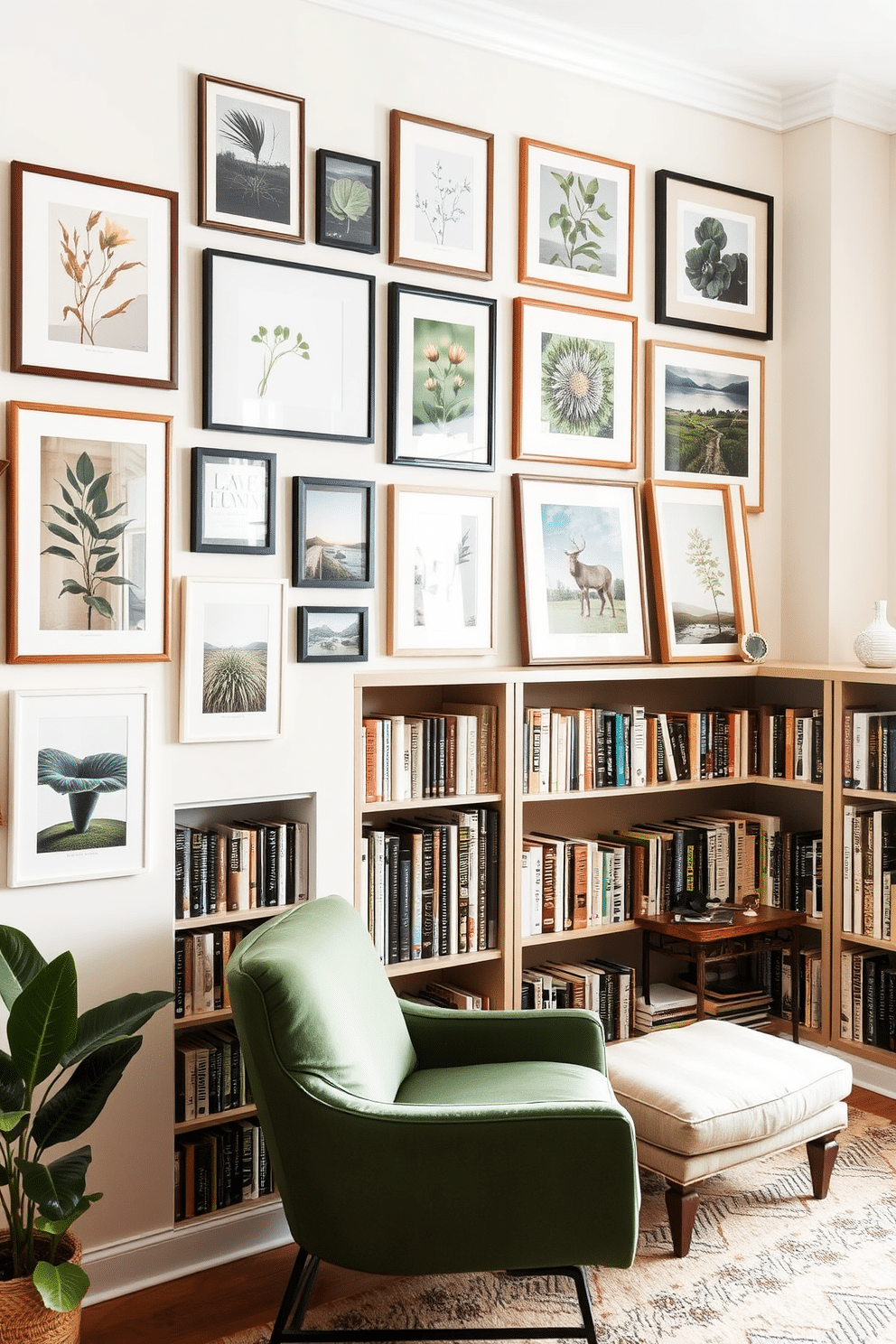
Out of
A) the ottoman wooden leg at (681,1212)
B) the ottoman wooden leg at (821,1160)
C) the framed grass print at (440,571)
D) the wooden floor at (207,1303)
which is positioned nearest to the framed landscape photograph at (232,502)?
the framed grass print at (440,571)

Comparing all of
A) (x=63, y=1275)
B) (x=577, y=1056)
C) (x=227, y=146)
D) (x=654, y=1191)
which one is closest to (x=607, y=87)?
(x=227, y=146)

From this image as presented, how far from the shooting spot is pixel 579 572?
142 inches

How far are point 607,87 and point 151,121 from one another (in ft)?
5.10

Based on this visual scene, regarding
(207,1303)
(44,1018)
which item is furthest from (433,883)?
(44,1018)

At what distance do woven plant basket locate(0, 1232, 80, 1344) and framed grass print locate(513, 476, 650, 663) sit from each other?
6.55 feet

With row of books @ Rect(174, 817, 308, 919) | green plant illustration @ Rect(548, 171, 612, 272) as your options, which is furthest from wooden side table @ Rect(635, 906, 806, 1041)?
green plant illustration @ Rect(548, 171, 612, 272)

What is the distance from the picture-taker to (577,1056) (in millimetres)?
2779

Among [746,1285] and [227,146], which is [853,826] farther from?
[227,146]

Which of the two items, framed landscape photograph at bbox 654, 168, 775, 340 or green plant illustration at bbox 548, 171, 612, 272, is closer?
green plant illustration at bbox 548, 171, 612, 272

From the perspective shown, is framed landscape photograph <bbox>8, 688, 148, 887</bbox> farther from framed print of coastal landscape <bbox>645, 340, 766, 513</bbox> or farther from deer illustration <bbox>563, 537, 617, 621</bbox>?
framed print of coastal landscape <bbox>645, 340, 766, 513</bbox>

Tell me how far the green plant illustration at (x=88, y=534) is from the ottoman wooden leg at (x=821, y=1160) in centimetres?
216

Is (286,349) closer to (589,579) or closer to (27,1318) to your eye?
(589,579)

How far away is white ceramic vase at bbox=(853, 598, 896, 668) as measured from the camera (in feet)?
11.9

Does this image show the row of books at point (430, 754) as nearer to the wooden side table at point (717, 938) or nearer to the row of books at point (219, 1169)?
the wooden side table at point (717, 938)
